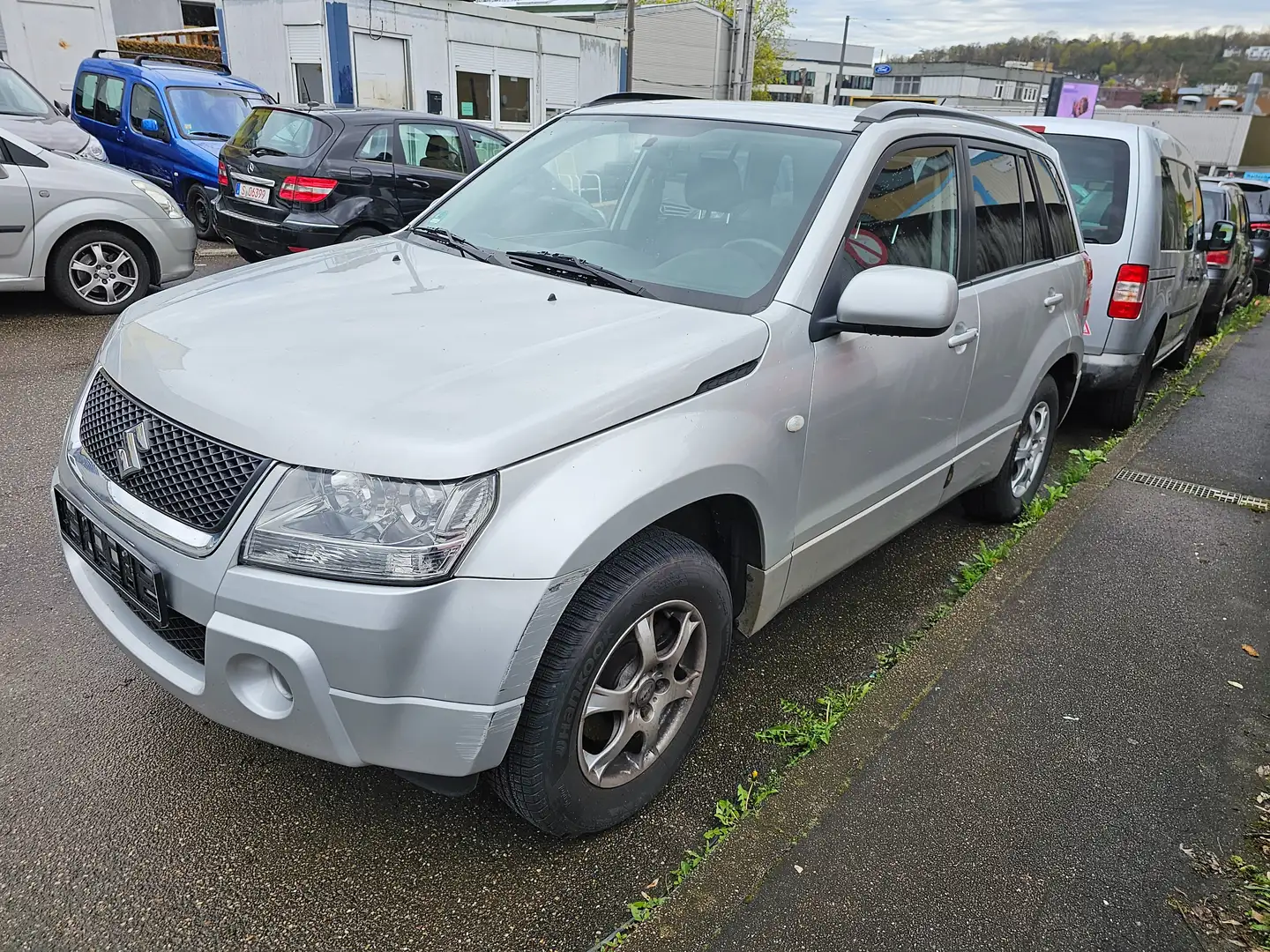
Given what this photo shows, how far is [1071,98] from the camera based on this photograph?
2512 centimetres

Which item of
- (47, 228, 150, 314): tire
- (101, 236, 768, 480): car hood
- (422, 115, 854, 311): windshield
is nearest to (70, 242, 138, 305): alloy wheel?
(47, 228, 150, 314): tire

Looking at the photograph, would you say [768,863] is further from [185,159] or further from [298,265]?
[185,159]

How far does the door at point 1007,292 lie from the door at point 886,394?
149 mm

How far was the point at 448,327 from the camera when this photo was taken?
2.40 meters

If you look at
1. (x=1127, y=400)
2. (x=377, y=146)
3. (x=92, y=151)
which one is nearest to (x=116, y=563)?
(x=1127, y=400)

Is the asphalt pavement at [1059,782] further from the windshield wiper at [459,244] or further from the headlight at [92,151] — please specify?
the headlight at [92,151]

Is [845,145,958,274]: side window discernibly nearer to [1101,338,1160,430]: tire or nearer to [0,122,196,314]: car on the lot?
[1101,338,1160,430]: tire

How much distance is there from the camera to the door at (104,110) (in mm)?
11250

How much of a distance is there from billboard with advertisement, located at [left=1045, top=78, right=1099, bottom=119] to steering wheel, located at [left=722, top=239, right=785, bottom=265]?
83.0ft

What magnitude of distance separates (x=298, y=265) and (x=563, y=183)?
101cm

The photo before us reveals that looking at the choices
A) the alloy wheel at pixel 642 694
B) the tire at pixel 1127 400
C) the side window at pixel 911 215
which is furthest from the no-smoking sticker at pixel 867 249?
the tire at pixel 1127 400

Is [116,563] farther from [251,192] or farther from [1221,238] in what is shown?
[1221,238]

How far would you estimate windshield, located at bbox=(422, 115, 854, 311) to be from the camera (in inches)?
109

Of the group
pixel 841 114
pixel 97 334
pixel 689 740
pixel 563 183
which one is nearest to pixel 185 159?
pixel 97 334
